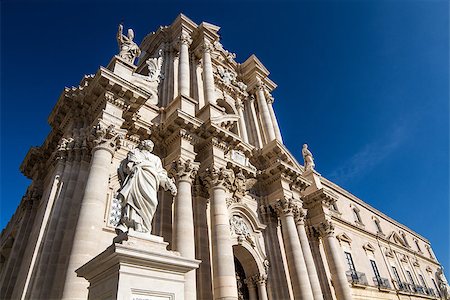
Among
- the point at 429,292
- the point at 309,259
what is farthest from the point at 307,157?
the point at 429,292

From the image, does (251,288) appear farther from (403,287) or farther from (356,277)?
(403,287)

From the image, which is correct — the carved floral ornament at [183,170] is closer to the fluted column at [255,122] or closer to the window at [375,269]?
the fluted column at [255,122]

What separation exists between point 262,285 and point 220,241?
3.82 metres

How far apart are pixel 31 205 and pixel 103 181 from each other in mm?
5660

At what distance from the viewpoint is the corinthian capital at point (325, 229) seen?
17219mm

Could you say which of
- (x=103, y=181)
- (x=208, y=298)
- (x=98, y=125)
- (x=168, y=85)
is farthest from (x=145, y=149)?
→ (x=168, y=85)

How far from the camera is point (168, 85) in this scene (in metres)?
16.0

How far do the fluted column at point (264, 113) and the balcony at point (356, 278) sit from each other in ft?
34.2

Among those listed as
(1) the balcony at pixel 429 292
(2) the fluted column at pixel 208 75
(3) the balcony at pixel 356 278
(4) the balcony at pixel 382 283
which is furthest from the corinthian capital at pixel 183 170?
(1) the balcony at pixel 429 292

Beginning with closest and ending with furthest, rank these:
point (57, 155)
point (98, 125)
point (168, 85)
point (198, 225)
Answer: point (98, 125)
point (57, 155)
point (198, 225)
point (168, 85)

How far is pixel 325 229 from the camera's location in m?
17.2

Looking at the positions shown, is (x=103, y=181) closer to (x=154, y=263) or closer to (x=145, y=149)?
(x=145, y=149)

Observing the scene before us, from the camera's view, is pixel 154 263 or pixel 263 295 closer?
pixel 154 263

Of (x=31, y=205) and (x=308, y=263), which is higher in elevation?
(x=31, y=205)
